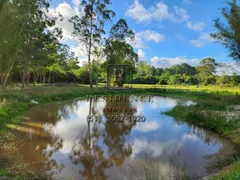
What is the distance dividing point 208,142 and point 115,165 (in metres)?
3.81

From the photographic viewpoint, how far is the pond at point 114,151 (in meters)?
4.07

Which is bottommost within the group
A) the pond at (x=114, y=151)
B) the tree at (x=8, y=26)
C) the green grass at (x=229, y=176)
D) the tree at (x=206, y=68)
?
the pond at (x=114, y=151)

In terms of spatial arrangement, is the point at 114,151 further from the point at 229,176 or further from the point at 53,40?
the point at 53,40

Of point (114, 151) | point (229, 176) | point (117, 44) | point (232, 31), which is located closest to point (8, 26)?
point (114, 151)

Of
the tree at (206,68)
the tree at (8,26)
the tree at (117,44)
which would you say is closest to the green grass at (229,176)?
the tree at (8,26)

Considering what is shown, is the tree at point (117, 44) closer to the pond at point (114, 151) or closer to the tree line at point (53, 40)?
the tree line at point (53, 40)

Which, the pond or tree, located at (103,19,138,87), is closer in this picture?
the pond

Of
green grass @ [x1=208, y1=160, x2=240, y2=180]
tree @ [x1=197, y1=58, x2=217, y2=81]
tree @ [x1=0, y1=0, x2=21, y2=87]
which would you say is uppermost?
tree @ [x1=197, y1=58, x2=217, y2=81]

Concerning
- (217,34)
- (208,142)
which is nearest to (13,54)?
(208,142)

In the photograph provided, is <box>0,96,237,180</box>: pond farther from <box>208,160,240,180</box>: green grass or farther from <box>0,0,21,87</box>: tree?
<box>0,0,21,87</box>: tree

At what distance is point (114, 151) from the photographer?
5.37 m

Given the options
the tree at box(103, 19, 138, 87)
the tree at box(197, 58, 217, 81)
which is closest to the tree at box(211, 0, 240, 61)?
the tree at box(103, 19, 138, 87)

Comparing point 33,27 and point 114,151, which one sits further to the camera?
point 33,27

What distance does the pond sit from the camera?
407cm
